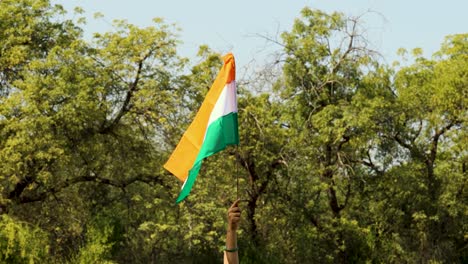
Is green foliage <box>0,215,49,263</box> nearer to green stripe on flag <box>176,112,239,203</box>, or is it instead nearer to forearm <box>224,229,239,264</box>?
green stripe on flag <box>176,112,239,203</box>

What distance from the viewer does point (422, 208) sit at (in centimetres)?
2659

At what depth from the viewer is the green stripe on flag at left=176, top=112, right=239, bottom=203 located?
7.85 meters

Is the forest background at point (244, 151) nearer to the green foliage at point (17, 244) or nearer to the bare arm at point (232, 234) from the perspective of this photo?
the green foliage at point (17, 244)

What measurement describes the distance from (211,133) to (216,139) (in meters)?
0.10

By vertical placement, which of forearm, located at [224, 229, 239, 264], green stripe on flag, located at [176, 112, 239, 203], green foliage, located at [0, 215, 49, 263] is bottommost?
forearm, located at [224, 229, 239, 264]

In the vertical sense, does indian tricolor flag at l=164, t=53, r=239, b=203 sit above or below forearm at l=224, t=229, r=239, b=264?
above

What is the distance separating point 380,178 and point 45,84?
10.6m

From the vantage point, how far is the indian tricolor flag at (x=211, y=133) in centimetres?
786

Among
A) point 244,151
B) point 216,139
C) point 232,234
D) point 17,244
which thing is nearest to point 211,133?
point 216,139

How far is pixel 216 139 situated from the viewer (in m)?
7.86

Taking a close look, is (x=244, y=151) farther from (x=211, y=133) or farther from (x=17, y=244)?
(x=211, y=133)

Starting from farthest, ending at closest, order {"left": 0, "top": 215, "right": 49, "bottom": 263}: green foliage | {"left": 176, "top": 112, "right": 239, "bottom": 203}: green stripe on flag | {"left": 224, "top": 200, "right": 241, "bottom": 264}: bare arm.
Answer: {"left": 0, "top": 215, "right": 49, "bottom": 263}: green foliage < {"left": 176, "top": 112, "right": 239, "bottom": 203}: green stripe on flag < {"left": 224, "top": 200, "right": 241, "bottom": 264}: bare arm

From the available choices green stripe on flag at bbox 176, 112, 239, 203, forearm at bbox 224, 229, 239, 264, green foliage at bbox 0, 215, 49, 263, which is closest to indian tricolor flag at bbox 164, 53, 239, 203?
green stripe on flag at bbox 176, 112, 239, 203

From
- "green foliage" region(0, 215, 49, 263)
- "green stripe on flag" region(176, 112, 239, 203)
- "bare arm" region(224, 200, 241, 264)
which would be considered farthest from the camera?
"green foliage" region(0, 215, 49, 263)
